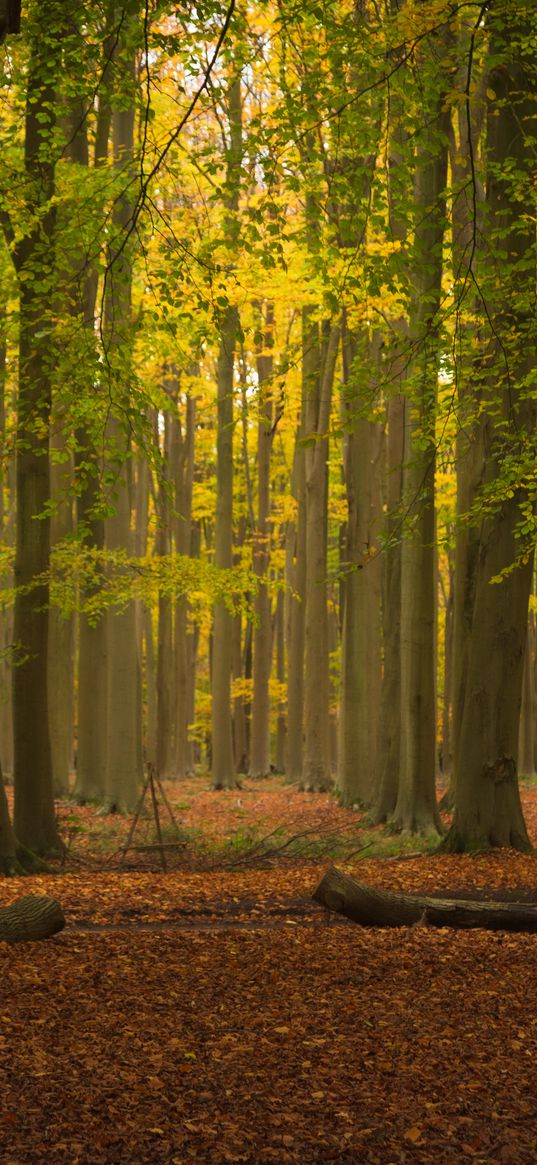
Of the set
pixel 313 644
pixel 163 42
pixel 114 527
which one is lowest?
pixel 313 644

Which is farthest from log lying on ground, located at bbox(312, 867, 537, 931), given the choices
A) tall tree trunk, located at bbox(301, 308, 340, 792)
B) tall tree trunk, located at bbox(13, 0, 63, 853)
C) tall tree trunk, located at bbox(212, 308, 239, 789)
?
tall tree trunk, located at bbox(212, 308, 239, 789)

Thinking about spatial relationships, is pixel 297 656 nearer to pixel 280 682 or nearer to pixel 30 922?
pixel 280 682

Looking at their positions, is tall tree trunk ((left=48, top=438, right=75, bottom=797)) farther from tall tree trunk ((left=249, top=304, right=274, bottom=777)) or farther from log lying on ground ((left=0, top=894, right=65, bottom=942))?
log lying on ground ((left=0, top=894, right=65, bottom=942))

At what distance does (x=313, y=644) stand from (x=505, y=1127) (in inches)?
654

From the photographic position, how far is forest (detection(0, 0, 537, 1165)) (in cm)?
482

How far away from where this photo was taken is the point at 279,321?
75.0 ft

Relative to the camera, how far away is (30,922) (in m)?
6.98

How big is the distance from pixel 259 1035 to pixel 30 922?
215 cm

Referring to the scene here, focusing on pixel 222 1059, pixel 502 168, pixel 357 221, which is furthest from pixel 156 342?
pixel 222 1059

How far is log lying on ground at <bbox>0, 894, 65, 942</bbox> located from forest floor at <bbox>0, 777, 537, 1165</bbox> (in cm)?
7

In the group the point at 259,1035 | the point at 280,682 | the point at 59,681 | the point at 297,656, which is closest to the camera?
the point at 259,1035

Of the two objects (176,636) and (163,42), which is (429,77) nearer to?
(163,42)

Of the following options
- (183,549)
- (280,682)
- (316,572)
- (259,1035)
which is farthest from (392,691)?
(280,682)

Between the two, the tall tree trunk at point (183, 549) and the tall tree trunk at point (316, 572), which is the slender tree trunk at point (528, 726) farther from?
the tall tree trunk at point (183, 549)
